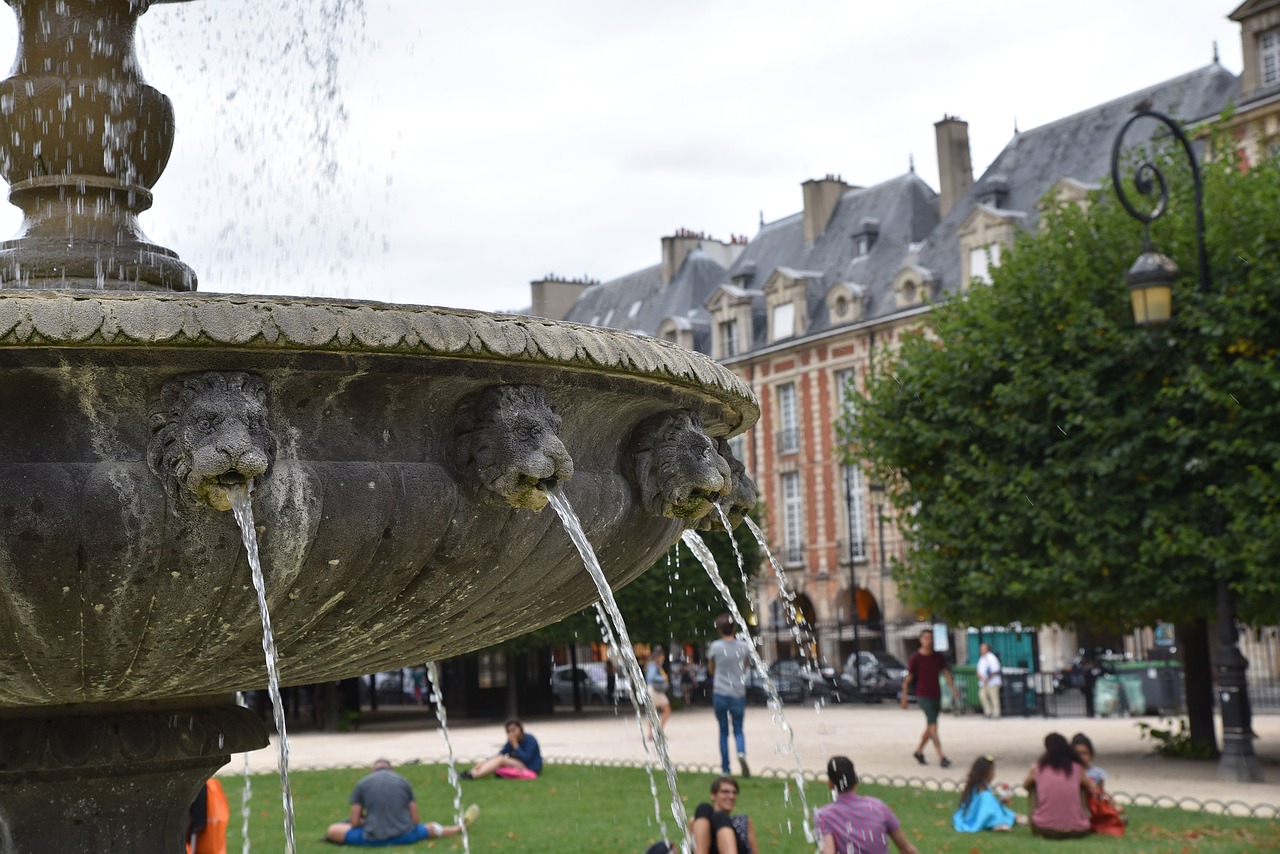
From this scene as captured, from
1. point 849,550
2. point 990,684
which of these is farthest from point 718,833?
point 849,550

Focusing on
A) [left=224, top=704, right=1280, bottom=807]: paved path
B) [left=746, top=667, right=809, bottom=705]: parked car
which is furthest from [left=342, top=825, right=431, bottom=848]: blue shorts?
[left=746, top=667, right=809, bottom=705]: parked car

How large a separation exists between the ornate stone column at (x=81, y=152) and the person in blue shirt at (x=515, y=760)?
40.7ft

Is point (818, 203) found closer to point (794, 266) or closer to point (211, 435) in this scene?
point (794, 266)

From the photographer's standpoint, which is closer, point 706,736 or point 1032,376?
point 1032,376

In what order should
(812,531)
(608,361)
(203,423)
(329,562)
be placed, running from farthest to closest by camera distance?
1. (812,531)
2. (608,361)
3. (329,562)
4. (203,423)

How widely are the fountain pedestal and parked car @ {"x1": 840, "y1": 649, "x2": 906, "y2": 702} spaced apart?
29.3 m

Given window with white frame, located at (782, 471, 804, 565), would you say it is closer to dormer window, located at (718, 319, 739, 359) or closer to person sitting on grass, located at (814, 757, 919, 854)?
dormer window, located at (718, 319, 739, 359)

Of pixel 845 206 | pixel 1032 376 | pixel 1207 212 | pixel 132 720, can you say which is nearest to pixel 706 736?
pixel 1032 376

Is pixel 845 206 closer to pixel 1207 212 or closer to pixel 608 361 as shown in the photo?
pixel 1207 212

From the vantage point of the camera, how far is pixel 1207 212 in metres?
15.9

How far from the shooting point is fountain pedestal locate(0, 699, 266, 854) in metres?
3.67

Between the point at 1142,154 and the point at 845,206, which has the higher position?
the point at 845,206

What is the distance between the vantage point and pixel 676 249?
53.5m

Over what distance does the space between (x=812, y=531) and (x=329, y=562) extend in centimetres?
4377
